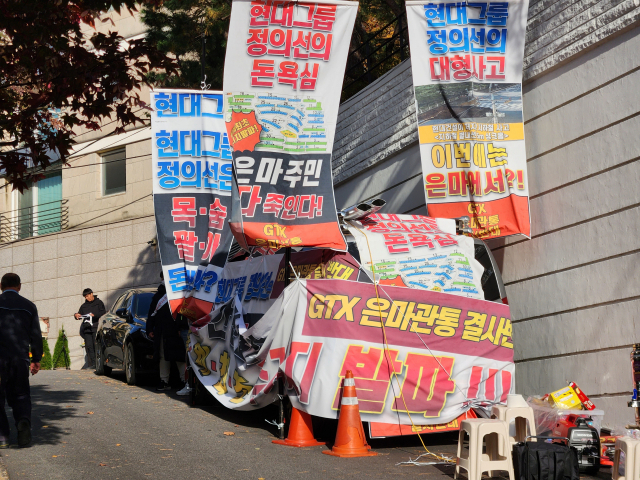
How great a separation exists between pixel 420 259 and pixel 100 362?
30.8ft

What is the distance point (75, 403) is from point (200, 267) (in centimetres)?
281

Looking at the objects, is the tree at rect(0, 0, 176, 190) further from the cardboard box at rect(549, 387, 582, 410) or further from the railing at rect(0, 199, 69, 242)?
the railing at rect(0, 199, 69, 242)

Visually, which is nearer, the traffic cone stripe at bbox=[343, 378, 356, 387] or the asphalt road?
the asphalt road

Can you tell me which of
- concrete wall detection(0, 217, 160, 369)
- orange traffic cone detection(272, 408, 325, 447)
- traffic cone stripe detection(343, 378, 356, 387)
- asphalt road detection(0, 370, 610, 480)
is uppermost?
concrete wall detection(0, 217, 160, 369)

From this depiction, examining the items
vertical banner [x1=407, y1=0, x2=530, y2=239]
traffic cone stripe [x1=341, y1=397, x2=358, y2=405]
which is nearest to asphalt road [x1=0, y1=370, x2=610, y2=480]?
traffic cone stripe [x1=341, y1=397, x2=358, y2=405]

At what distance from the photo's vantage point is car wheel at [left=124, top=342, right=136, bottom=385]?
13.8m

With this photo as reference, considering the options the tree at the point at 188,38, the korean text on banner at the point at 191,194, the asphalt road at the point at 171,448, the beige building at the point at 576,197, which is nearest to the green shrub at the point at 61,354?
the tree at the point at 188,38

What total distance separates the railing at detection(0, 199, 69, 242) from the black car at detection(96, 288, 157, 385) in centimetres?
1202

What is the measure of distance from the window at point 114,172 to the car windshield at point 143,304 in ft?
36.6

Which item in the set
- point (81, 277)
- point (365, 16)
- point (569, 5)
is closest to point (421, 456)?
point (569, 5)

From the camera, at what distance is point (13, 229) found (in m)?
28.3

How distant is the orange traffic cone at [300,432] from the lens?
27.3ft

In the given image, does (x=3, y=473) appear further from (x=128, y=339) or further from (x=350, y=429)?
(x=128, y=339)

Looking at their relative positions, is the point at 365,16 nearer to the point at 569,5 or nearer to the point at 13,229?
the point at 569,5
